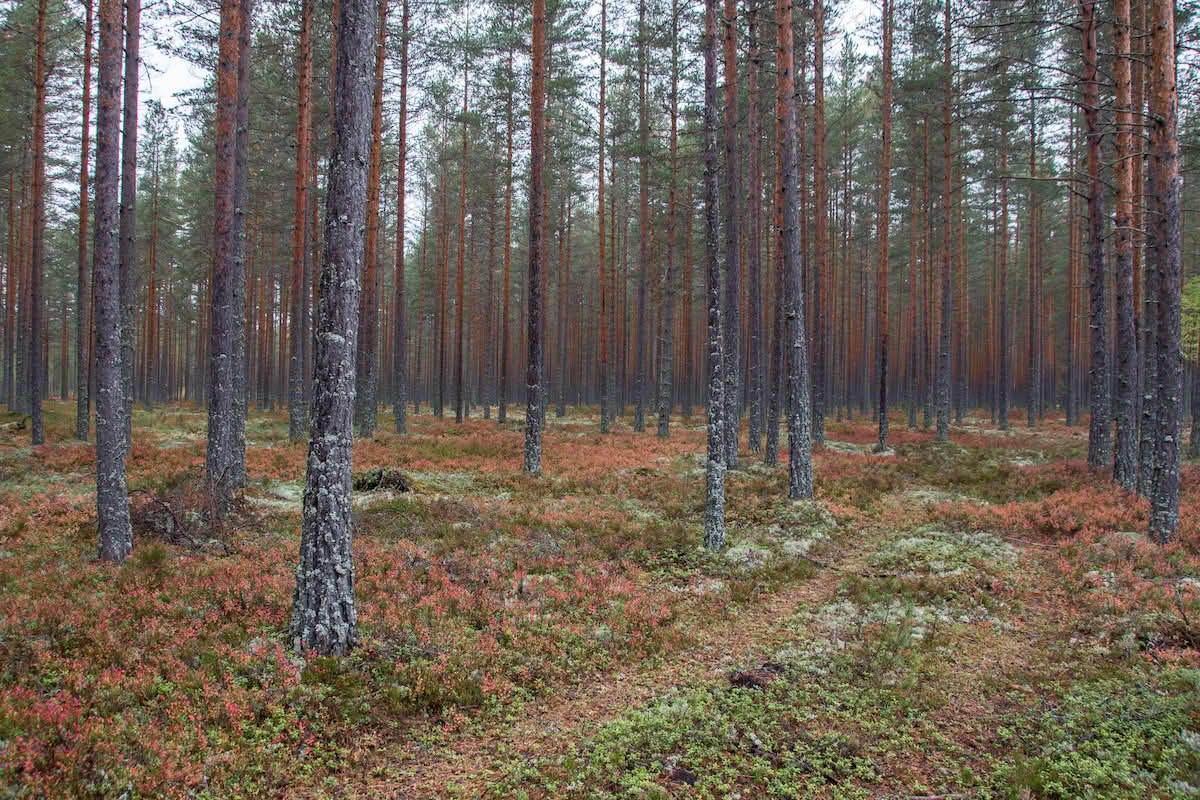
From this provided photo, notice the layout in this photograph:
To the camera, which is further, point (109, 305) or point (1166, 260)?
point (1166, 260)

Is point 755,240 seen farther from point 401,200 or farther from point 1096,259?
point 401,200

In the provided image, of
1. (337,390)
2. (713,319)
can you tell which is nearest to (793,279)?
(713,319)

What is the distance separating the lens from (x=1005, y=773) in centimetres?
465

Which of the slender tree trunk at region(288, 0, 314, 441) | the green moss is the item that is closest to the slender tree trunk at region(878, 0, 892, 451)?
the green moss

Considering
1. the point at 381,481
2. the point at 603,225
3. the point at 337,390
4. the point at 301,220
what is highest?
the point at 603,225

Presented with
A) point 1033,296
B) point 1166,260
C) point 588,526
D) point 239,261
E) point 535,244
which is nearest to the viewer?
point 1166,260

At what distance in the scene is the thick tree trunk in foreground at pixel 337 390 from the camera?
6.04 metres

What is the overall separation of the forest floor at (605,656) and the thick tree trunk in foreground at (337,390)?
18.6 inches

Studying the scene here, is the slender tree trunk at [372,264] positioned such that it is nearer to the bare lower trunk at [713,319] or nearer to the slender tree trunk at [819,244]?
the bare lower trunk at [713,319]

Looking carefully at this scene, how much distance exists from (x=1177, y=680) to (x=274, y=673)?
8218 millimetres

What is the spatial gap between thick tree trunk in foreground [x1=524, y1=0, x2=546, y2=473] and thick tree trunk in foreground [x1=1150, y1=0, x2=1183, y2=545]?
1199 centimetres

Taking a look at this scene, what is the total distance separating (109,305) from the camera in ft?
26.0

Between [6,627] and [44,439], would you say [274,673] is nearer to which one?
[6,627]

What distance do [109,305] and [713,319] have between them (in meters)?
8.53
